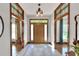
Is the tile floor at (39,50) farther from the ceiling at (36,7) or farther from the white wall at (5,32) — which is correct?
the ceiling at (36,7)

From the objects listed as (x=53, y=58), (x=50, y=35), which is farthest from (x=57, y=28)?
(x=53, y=58)

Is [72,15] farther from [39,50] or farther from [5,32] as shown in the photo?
[5,32]

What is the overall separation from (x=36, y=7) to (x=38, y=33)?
1.57ft

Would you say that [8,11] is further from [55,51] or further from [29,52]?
[55,51]

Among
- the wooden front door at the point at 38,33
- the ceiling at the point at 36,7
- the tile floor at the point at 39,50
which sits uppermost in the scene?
the ceiling at the point at 36,7

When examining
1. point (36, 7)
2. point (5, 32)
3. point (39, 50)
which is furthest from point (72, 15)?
point (5, 32)

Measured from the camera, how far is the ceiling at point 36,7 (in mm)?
3078

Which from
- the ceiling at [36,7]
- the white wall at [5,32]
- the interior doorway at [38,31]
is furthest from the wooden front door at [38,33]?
the white wall at [5,32]

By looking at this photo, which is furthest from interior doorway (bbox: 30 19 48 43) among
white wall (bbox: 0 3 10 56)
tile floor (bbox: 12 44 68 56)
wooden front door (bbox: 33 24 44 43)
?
white wall (bbox: 0 3 10 56)

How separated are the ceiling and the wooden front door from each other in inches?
10.0

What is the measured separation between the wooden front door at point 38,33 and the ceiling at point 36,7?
0.83ft

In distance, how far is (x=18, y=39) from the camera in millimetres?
3271

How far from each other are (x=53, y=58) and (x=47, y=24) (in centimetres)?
70

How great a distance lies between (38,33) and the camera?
10.9ft
